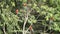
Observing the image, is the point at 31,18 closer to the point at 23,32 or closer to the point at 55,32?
the point at 23,32

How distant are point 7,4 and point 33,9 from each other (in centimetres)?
63

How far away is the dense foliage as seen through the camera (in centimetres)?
445

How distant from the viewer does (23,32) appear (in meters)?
4.61

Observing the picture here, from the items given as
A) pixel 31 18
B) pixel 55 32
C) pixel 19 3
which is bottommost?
pixel 55 32

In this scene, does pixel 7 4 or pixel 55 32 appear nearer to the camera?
pixel 7 4

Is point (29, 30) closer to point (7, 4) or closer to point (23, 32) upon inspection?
point (23, 32)

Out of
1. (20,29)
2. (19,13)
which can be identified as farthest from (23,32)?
(19,13)

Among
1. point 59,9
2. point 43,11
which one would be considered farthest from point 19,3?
point 59,9

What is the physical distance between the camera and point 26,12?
15.3ft

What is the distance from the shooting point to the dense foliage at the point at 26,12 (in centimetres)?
445

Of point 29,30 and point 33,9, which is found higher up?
point 33,9

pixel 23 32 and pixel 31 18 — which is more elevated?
pixel 31 18

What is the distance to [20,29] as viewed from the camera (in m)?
4.72

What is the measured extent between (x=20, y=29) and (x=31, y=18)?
377 millimetres
